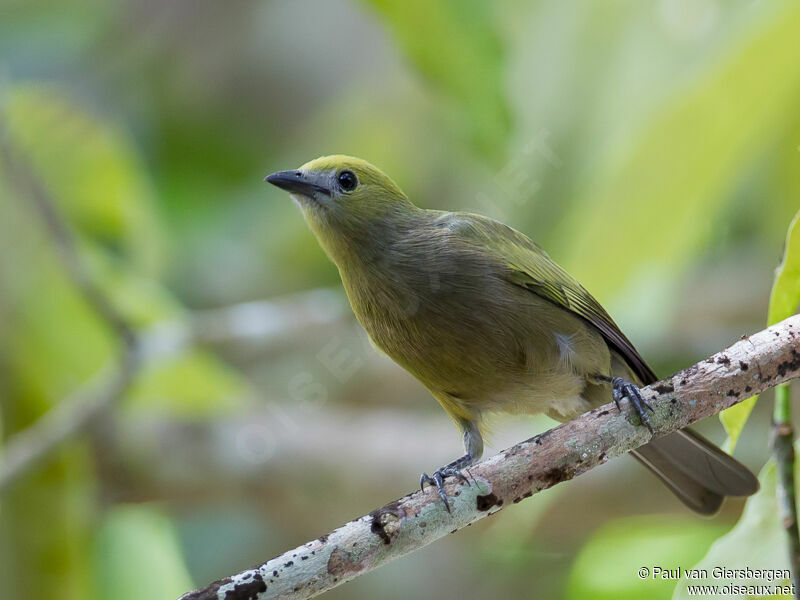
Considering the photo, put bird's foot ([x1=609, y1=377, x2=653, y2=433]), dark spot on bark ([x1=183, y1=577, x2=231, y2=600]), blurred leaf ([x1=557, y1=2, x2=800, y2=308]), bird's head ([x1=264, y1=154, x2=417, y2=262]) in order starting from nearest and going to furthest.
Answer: dark spot on bark ([x1=183, y1=577, x2=231, y2=600]) < bird's foot ([x1=609, y1=377, x2=653, y2=433]) < blurred leaf ([x1=557, y1=2, x2=800, y2=308]) < bird's head ([x1=264, y1=154, x2=417, y2=262])

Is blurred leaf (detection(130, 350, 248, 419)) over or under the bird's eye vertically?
over

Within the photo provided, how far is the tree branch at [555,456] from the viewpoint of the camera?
1.44 meters

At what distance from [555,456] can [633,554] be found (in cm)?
215

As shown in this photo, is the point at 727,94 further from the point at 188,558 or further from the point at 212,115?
the point at 212,115

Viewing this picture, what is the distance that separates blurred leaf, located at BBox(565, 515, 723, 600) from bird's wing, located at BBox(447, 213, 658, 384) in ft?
3.06

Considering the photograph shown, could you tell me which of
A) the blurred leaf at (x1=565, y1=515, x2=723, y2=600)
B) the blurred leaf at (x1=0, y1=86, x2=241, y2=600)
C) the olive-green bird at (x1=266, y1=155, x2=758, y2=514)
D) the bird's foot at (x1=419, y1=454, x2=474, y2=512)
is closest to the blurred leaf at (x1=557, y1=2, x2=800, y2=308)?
the olive-green bird at (x1=266, y1=155, x2=758, y2=514)

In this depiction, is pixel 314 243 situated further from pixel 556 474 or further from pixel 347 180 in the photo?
pixel 556 474

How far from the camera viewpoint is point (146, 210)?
372 centimetres

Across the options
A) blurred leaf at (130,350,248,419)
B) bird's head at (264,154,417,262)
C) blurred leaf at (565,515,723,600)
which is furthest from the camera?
blurred leaf at (130,350,248,419)

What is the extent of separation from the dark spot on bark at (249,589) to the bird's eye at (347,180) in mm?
1058

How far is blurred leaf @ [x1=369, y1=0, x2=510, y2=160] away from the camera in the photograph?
147cm

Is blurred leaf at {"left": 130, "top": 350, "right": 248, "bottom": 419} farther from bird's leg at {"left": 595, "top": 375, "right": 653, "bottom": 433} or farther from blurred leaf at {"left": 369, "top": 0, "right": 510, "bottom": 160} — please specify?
blurred leaf at {"left": 369, "top": 0, "right": 510, "bottom": 160}

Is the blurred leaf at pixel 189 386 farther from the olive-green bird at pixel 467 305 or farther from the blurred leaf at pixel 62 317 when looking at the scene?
the olive-green bird at pixel 467 305

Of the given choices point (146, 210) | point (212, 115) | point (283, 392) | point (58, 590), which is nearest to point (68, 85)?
point (212, 115)
